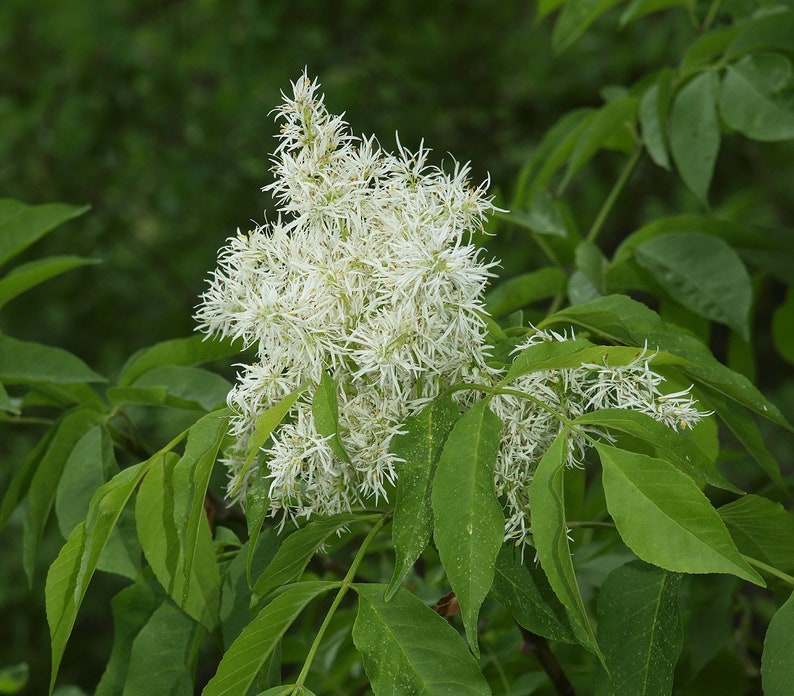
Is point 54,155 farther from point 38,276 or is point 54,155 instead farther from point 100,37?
point 38,276

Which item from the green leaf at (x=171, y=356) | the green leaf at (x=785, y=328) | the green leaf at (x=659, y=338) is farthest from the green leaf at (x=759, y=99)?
the green leaf at (x=171, y=356)

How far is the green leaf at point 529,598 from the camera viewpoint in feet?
3.76

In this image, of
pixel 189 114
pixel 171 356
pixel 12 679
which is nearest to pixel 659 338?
pixel 171 356

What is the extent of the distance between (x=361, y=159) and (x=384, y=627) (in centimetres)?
62

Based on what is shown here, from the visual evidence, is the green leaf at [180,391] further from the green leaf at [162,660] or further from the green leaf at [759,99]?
the green leaf at [759,99]

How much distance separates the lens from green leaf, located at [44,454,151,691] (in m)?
1.13

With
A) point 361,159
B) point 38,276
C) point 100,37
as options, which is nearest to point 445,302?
point 361,159

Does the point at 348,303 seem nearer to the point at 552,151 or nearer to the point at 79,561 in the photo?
the point at 79,561

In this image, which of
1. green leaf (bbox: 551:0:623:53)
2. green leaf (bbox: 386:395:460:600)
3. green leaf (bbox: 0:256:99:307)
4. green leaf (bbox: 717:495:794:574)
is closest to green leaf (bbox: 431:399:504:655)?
green leaf (bbox: 386:395:460:600)

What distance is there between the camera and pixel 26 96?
532 cm

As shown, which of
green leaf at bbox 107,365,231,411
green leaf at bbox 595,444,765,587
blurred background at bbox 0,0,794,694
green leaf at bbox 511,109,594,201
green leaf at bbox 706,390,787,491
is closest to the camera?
green leaf at bbox 595,444,765,587

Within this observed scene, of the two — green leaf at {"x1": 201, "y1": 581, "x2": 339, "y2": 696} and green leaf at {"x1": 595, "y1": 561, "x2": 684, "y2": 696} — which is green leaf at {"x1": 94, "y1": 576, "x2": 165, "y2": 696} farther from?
green leaf at {"x1": 595, "y1": 561, "x2": 684, "y2": 696}

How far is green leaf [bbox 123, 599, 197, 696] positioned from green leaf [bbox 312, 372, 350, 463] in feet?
1.45

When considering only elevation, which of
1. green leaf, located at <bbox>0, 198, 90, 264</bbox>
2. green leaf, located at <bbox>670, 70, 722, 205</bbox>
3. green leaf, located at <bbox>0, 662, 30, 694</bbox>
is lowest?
green leaf, located at <bbox>0, 662, 30, 694</bbox>
